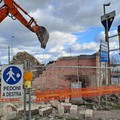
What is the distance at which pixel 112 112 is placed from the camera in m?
12.9

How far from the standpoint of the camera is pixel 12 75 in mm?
6453

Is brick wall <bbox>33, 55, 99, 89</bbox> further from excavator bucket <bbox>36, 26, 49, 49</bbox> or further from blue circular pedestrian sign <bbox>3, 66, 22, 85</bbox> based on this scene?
blue circular pedestrian sign <bbox>3, 66, 22, 85</bbox>

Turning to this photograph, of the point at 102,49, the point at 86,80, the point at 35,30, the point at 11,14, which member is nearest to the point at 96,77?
the point at 86,80

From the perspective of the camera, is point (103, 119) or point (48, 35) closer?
Result: point (103, 119)

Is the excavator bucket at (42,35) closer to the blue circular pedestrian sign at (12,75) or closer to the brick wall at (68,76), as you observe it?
the brick wall at (68,76)

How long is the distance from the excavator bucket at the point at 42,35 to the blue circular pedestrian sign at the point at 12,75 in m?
9.26

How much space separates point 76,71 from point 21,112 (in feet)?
20.6

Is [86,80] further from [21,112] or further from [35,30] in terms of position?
[21,112]

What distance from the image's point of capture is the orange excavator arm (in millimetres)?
14355

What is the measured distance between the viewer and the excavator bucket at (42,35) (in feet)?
51.9

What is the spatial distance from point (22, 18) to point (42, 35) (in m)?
1.36

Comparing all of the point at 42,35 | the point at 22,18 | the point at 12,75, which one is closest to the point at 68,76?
the point at 42,35

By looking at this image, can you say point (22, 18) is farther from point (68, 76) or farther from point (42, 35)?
point (68, 76)

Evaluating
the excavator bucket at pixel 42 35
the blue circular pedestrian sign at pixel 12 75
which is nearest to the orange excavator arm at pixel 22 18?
the excavator bucket at pixel 42 35
